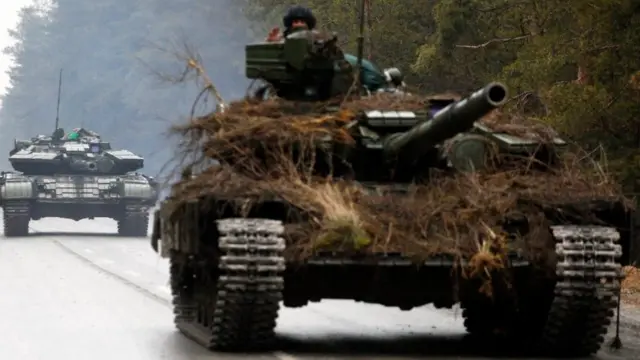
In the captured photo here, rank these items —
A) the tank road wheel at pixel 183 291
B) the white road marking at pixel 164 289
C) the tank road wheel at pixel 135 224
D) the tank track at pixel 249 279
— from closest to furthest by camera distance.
Answer: 1. the tank track at pixel 249 279
2. the tank road wheel at pixel 183 291
3. the white road marking at pixel 164 289
4. the tank road wheel at pixel 135 224

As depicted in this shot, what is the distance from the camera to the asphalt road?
12.9m

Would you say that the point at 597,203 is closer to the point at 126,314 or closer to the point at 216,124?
the point at 216,124

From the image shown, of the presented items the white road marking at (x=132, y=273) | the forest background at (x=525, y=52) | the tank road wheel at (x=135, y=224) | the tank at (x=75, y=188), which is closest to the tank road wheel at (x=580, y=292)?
the forest background at (x=525, y=52)

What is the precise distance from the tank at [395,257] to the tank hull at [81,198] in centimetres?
2342

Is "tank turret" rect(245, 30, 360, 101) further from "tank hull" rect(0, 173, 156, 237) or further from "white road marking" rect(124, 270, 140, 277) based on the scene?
"tank hull" rect(0, 173, 156, 237)

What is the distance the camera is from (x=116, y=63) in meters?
97.1

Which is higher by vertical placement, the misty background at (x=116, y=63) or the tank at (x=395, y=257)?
the misty background at (x=116, y=63)

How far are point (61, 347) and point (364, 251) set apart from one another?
259 centimetres

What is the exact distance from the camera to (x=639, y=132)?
2212 centimetres

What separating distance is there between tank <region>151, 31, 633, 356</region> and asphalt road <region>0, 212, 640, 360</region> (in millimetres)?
365

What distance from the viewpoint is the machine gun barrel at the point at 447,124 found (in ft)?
37.1

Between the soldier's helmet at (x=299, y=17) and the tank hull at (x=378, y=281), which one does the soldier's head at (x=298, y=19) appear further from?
the tank hull at (x=378, y=281)

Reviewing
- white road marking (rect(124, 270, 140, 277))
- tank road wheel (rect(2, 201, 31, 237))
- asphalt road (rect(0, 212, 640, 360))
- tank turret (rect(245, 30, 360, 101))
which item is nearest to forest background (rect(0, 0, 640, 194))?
tank turret (rect(245, 30, 360, 101))

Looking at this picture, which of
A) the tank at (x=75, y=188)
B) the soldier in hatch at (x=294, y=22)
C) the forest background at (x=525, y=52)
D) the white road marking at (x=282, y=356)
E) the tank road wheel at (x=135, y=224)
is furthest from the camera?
the tank road wheel at (x=135, y=224)
